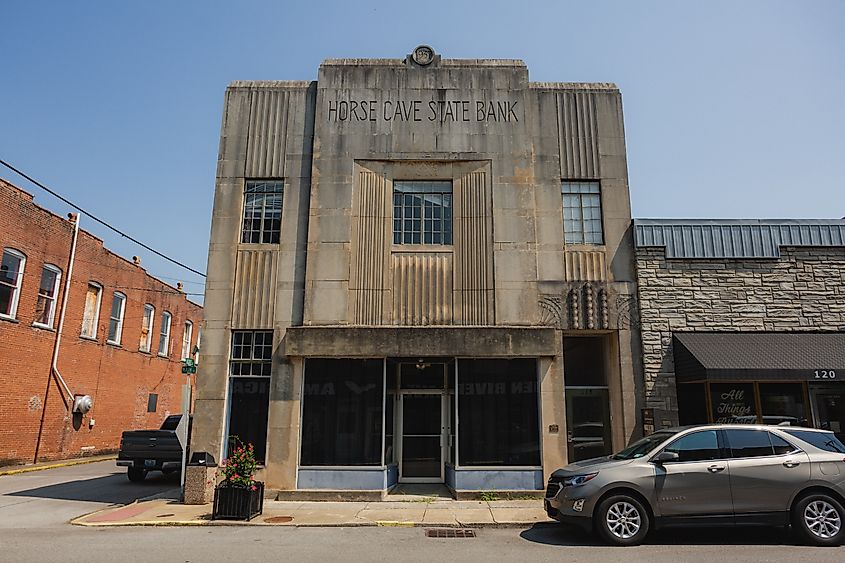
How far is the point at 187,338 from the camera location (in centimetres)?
3325

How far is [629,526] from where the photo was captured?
28.9 ft

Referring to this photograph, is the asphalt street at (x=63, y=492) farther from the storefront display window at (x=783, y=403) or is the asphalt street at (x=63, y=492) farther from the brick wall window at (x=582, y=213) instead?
the storefront display window at (x=783, y=403)

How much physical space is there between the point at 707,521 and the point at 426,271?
7.79 metres

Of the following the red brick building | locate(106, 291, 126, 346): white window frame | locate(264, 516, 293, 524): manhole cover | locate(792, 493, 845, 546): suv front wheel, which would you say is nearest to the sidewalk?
locate(264, 516, 293, 524): manhole cover

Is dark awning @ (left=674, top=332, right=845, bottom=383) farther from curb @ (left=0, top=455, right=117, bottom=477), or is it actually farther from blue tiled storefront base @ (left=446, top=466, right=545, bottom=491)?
curb @ (left=0, top=455, right=117, bottom=477)

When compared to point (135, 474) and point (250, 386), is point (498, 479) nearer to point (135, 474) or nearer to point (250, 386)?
point (250, 386)

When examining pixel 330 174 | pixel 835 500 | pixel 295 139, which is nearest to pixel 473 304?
pixel 330 174

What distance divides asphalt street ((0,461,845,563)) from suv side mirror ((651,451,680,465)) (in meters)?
1.22

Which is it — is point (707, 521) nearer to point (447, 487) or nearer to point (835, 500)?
point (835, 500)

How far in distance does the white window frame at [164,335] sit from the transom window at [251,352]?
59.9 ft

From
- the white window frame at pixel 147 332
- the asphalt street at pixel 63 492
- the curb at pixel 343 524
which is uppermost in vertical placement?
the white window frame at pixel 147 332

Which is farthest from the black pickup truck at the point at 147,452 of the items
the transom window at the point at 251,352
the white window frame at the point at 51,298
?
the white window frame at the point at 51,298

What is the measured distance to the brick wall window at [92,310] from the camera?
2384 cm

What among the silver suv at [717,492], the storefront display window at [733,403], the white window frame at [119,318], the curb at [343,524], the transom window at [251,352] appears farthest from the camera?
the white window frame at [119,318]
